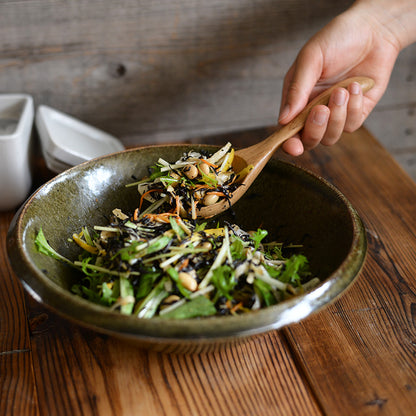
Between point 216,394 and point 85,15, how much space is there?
174 centimetres

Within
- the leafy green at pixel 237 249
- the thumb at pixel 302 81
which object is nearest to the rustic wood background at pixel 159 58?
the thumb at pixel 302 81

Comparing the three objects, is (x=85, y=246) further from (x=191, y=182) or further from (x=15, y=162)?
(x=15, y=162)

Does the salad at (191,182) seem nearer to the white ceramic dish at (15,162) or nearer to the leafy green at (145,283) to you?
the leafy green at (145,283)

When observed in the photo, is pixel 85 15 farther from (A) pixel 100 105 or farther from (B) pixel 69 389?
(B) pixel 69 389

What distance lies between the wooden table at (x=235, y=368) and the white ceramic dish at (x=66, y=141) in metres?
0.57

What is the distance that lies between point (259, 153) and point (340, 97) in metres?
0.33

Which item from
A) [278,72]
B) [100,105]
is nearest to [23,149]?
[100,105]

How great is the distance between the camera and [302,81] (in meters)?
1.70

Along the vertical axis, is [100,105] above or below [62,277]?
below

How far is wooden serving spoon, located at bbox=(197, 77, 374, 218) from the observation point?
140 cm

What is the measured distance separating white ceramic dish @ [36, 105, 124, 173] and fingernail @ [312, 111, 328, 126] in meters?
0.88

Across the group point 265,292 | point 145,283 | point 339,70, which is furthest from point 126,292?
point 339,70

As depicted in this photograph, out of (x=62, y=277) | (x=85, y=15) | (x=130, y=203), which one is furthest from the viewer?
(x=85, y=15)

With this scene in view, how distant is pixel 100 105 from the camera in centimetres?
231
